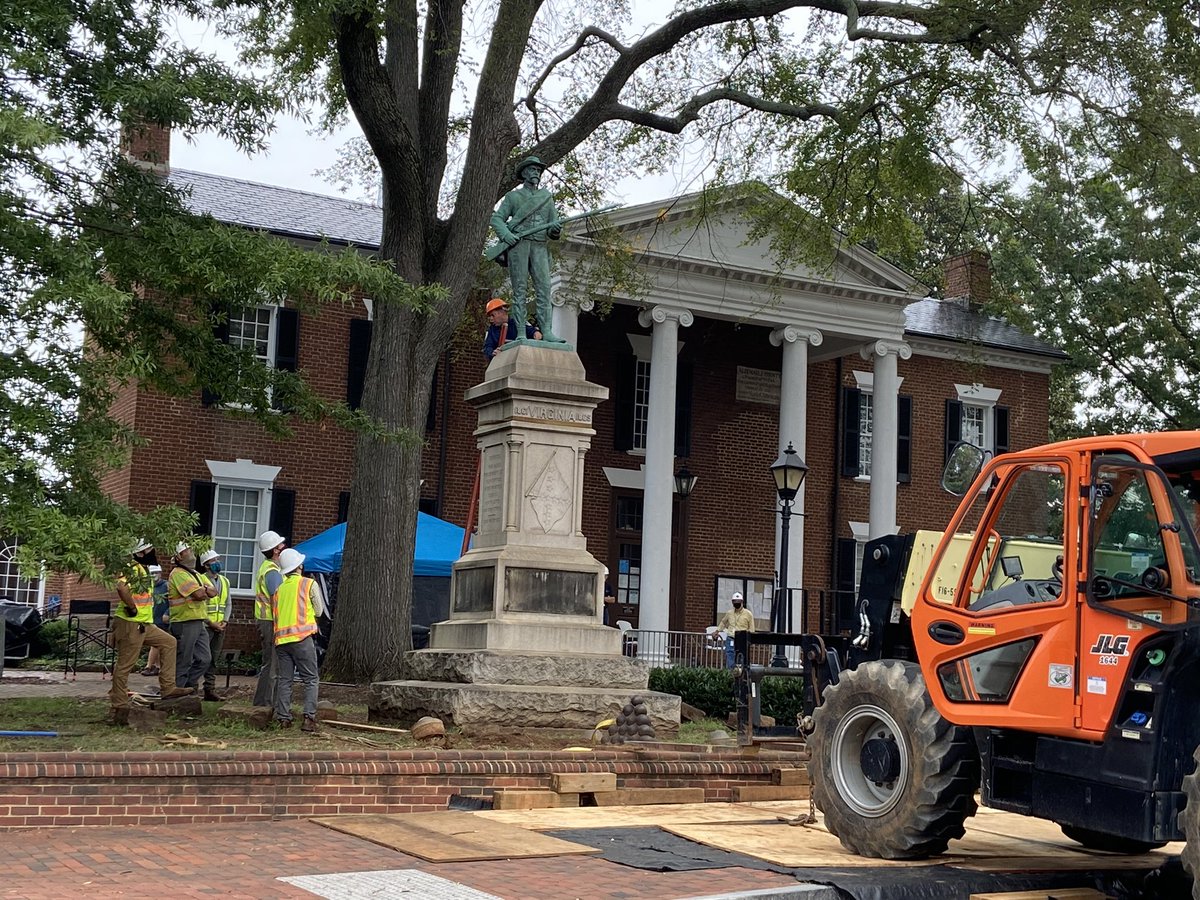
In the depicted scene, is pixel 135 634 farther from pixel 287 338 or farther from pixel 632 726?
pixel 287 338

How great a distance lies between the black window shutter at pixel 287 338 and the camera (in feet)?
84.1

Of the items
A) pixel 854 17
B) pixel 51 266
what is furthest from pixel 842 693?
pixel 854 17

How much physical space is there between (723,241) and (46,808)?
21356mm

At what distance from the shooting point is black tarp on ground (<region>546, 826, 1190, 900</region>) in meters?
7.24

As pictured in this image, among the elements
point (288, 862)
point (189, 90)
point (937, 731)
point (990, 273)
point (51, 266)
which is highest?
point (990, 273)

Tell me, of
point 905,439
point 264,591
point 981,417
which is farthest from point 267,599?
point 981,417

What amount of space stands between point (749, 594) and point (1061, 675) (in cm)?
2261

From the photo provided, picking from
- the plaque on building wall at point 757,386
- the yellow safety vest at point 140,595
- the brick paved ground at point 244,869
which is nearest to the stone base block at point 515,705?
the yellow safety vest at point 140,595

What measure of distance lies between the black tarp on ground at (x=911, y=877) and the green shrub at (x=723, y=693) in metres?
10.1

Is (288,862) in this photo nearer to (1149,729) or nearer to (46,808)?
(46,808)

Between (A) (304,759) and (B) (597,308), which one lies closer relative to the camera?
(A) (304,759)

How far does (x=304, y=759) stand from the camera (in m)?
9.34

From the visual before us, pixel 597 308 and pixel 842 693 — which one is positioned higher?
pixel 597 308

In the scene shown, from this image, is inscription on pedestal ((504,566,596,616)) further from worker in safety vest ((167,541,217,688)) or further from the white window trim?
the white window trim
